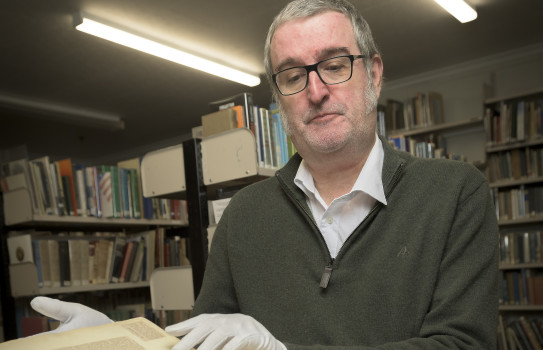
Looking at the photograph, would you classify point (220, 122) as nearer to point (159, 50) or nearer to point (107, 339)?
point (107, 339)

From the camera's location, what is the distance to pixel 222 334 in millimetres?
792

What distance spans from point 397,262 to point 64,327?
2.06 feet

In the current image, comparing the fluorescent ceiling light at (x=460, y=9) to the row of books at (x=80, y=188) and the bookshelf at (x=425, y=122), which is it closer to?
the bookshelf at (x=425, y=122)

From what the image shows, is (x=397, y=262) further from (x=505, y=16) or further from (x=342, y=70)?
(x=505, y=16)

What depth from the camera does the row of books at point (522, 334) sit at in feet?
15.9

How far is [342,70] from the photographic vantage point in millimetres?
1151

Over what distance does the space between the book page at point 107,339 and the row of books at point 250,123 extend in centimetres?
157

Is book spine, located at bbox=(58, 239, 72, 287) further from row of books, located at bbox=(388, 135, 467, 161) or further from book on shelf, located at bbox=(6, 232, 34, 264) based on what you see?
row of books, located at bbox=(388, 135, 467, 161)

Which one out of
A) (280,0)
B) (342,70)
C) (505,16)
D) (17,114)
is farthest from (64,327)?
(17,114)

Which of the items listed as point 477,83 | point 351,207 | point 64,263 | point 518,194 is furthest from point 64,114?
point 351,207

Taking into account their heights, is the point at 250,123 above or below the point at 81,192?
above

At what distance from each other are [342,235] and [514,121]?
4.69 meters

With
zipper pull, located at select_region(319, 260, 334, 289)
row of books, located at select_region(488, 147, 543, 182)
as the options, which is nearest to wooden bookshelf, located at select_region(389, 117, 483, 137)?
row of books, located at select_region(488, 147, 543, 182)

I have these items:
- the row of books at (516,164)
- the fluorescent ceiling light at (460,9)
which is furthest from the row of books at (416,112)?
the fluorescent ceiling light at (460,9)
